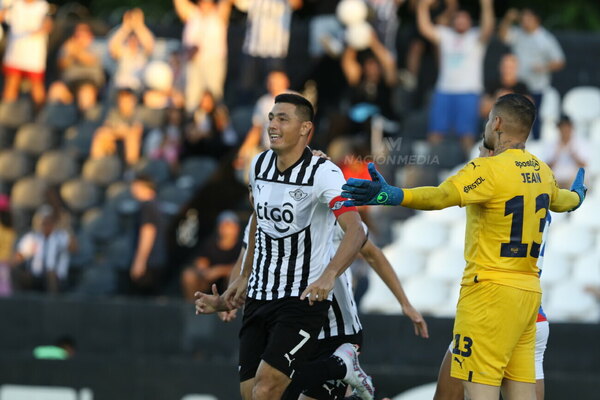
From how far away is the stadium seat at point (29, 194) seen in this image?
17.2 metres

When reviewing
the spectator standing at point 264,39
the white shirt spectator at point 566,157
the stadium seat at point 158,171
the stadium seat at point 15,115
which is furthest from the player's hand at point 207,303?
the stadium seat at point 15,115

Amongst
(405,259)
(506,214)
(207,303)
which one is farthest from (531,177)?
(405,259)

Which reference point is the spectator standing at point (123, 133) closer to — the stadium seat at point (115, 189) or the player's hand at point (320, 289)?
the stadium seat at point (115, 189)

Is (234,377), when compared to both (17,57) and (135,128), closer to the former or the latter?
(135,128)

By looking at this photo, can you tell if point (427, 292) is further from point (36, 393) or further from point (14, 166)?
point (14, 166)

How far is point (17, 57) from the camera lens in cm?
1864

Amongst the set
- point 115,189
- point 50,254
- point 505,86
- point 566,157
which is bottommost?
point 50,254

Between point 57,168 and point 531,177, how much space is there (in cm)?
1094

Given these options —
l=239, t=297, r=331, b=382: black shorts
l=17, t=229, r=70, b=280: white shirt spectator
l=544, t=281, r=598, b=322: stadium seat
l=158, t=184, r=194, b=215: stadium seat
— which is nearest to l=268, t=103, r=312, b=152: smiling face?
l=239, t=297, r=331, b=382: black shorts

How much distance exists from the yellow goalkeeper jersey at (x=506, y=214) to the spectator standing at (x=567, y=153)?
6.90 m

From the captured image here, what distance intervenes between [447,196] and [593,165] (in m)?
8.28

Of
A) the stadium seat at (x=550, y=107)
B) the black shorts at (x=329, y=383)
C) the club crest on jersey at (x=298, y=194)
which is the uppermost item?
the stadium seat at (x=550, y=107)

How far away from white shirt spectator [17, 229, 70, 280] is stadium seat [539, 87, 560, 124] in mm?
5976

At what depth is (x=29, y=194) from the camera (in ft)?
56.8
